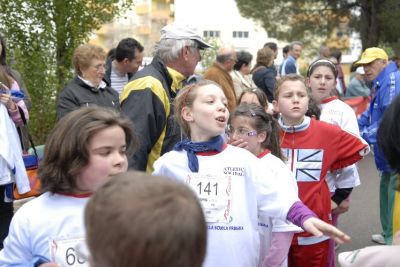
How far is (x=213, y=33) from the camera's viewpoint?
64062 millimetres

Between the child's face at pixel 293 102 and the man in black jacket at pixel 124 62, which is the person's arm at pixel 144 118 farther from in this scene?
the man in black jacket at pixel 124 62

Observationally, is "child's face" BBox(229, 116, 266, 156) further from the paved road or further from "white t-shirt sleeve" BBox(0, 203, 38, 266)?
the paved road

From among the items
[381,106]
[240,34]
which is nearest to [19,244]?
[381,106]

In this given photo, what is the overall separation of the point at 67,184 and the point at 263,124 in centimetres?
172

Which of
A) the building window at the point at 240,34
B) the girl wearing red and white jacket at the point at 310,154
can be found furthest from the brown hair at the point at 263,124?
the building window at the point at 240,34

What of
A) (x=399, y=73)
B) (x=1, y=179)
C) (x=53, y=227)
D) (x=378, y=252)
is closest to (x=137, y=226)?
(x=378, y=252)

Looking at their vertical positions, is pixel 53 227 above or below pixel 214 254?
above

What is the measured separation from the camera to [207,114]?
11.3 ft

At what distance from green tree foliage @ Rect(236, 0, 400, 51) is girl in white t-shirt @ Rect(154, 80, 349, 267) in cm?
2040

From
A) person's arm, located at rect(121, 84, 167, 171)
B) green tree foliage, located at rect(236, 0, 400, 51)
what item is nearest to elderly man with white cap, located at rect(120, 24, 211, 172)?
person's arm, located at rect(121, 84, 167, 171)

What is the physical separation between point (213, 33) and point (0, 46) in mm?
59645

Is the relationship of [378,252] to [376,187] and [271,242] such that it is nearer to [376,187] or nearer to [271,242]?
[271,242]

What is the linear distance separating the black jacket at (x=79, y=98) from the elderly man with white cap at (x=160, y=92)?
0.92 m

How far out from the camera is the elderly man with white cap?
3994mm
